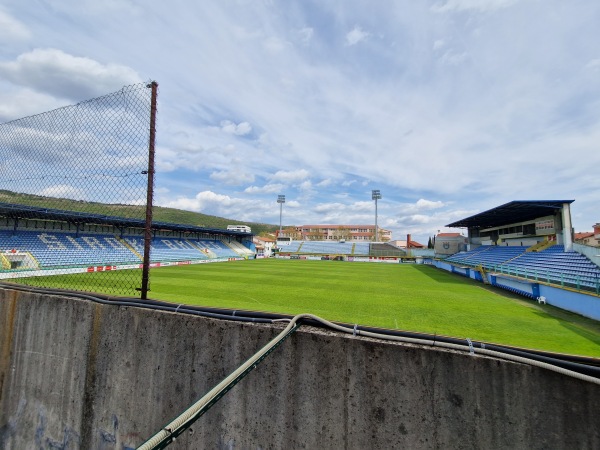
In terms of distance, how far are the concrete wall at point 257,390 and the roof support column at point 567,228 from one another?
2105 cm

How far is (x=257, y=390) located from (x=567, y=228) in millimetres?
22576

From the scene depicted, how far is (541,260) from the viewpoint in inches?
708

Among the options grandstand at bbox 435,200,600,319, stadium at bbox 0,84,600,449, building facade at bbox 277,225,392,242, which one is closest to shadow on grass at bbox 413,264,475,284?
grandstand at bbox 435,200,600,319

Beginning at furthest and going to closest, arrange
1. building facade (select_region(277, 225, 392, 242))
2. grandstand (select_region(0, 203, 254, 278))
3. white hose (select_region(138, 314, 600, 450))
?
building facade (select_region(277, 225, 392, 242)) → grandstand (select_region(0, 203, 254, 278)) → white hose (select_region(138, 314, 600, 450))

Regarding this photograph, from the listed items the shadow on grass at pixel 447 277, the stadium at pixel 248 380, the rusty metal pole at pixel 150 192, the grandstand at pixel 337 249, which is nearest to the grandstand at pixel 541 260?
the shadow on grass at pixel 447 277

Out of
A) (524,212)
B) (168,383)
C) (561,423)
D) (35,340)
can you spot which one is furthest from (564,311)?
(35,340)

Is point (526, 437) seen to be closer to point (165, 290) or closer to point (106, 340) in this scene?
point (106, 340)

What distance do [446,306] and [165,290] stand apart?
13861mm

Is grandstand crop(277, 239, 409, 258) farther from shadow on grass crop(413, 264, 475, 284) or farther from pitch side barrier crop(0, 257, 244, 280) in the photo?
pitch side barrier crop(0, 257, 244, 280)

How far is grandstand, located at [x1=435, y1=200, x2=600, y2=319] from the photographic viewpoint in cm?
1172

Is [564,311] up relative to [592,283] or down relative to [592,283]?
down

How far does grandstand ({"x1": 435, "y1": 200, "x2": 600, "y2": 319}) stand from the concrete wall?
12.4m

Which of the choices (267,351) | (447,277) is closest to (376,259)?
(447,277)

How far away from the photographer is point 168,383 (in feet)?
8.67
